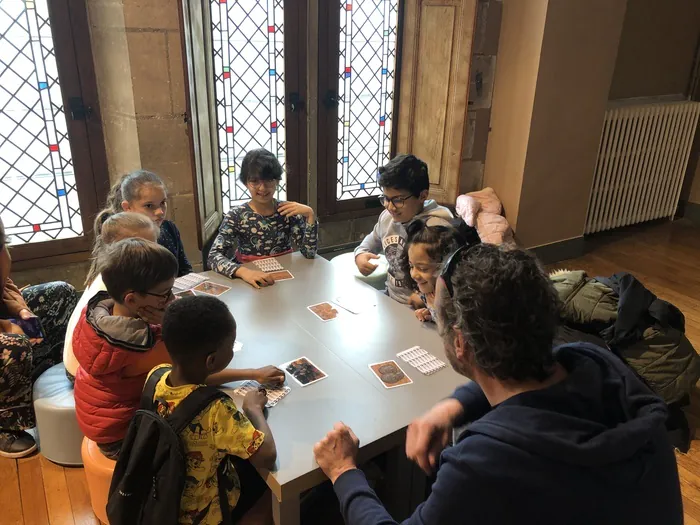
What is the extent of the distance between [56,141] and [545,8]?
10.1 ft

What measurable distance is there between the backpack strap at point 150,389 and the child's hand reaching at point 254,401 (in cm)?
23

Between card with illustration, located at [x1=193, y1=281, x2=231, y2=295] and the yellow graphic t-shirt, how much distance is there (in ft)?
2.58

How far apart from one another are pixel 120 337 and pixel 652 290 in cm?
368

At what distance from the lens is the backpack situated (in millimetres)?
1338

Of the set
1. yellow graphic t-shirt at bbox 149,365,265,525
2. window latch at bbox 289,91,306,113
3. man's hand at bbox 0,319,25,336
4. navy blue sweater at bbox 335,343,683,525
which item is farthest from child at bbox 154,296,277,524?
window latch at bbox 289,91,306,113

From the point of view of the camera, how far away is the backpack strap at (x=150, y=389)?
4.75ft

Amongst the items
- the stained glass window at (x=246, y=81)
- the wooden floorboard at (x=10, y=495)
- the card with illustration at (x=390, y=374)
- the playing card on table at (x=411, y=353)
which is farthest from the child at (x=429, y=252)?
the stained glass window at (x=246, y=81)

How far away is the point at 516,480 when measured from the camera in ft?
3.04

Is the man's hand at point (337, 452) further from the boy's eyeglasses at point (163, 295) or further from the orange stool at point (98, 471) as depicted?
the orange stool at point (98, 471)

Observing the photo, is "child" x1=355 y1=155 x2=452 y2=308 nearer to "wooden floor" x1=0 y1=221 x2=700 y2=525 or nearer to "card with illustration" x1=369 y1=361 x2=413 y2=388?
"card with illustration" x1=369 y1=361 x2=413 y2=388

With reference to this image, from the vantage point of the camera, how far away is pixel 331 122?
3939 mm

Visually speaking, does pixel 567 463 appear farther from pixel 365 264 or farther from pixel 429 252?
pixel 365 264

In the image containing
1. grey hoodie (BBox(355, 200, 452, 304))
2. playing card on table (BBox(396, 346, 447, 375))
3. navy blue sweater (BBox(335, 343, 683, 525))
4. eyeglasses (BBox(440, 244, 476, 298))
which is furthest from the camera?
grey hoodie (BBox(355, 200, 452, 304))

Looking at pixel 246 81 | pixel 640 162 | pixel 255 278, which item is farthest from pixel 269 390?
pixel 640 162
